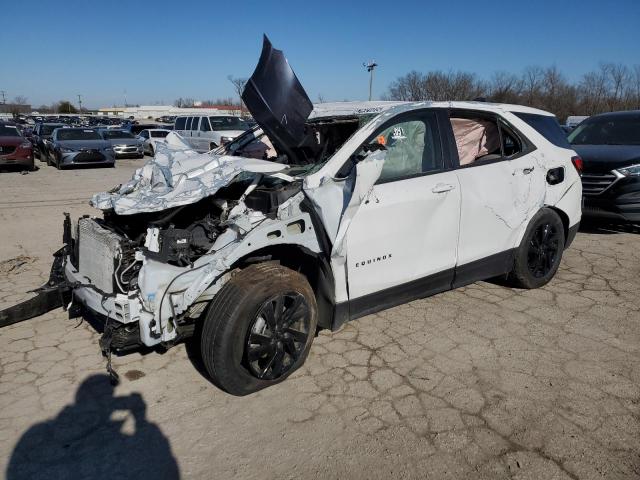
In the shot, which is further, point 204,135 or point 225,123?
point 225,123

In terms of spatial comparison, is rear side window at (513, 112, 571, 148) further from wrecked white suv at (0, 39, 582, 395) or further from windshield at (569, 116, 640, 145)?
windshield at (569, 116, 640, 145)

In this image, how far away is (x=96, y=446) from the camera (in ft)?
8.42

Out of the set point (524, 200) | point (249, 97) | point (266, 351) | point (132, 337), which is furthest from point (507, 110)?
point (132, 337)

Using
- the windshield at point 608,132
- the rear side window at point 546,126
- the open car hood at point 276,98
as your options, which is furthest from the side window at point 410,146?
the windshield at point 608,132

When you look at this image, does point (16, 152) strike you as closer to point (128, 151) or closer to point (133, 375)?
point (128, 151)

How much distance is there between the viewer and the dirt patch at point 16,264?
5335mm

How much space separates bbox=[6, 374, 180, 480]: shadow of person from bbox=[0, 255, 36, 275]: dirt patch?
312cm

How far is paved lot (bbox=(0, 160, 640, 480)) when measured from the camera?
2439 mm

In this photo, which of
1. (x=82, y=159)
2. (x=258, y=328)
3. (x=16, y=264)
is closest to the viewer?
(x=258, y=328)

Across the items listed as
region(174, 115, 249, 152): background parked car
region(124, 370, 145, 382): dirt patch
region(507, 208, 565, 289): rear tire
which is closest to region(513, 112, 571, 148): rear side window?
region(507, 208, 565, 289): rear tire

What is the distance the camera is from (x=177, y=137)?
475 cm

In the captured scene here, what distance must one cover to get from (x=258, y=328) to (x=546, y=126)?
355 centimetres

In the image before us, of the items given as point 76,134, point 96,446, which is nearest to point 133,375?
point 96,446

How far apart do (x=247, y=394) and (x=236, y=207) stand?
1221 mm
